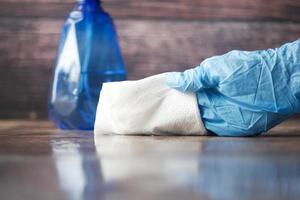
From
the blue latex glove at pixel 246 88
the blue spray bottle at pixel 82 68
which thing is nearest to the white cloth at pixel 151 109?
the blue latex glove at pixel 246 88

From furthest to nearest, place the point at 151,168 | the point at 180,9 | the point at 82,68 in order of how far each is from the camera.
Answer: the point at 180,9, the point at 82,68, the point at 151,168

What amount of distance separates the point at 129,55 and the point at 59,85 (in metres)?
0.32

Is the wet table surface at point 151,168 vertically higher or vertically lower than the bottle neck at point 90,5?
lower

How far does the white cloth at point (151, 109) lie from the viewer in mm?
784

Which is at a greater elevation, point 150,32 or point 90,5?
point 90,5

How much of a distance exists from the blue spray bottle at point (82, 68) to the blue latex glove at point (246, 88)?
232 mm

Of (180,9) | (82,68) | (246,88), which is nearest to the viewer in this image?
(246,88)

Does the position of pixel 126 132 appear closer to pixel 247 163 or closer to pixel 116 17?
pixel 247 163

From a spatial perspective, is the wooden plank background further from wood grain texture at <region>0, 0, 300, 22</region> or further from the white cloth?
the white cloth

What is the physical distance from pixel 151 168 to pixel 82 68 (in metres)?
0.53

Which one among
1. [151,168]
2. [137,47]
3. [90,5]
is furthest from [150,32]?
[151,168]

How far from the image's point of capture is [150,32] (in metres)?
1.26

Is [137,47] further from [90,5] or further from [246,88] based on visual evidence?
[246,88]

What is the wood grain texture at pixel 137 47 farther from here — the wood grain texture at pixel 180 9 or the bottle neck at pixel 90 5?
the bottle neck at pixel 90 5
